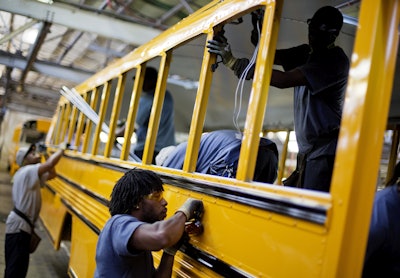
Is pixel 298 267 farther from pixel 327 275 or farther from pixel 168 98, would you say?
pixel 168 98

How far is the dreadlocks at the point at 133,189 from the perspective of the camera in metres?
2.06

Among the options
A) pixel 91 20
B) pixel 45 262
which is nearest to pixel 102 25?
pixel 91 20

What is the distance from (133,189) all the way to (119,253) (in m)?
0.33

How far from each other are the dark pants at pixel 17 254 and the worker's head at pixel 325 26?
11.5 feet

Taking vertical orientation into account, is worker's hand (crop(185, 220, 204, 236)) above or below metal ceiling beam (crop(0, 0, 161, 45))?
below

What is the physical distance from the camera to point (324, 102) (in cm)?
215

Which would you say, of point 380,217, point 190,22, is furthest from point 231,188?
point 190,22

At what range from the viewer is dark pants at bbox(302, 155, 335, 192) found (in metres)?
2.11

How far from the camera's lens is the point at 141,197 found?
2066mm

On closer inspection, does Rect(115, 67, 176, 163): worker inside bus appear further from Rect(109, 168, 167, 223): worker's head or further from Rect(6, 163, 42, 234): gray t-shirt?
Rect(109, 168, 167, 223): worker's head

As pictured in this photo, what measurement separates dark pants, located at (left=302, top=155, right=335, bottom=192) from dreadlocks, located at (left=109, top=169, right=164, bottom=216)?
80 centimetres

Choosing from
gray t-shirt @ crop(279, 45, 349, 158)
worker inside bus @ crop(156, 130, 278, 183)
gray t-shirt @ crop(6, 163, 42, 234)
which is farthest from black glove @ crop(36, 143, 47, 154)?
gray t-shirt @ crop(279, 45, 349, 158)

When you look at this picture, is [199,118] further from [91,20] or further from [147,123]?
[91,20]

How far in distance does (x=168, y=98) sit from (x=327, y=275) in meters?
3.16
